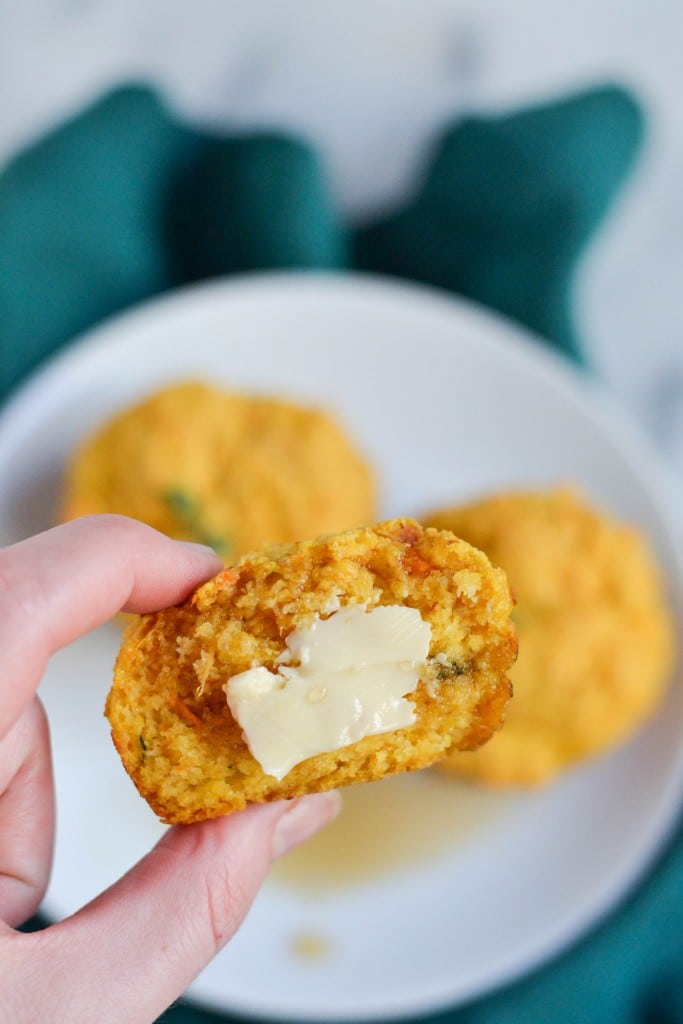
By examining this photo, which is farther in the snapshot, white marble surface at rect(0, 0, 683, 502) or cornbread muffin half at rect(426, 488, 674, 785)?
white marble surface at rect(0, 0, 683, 502)

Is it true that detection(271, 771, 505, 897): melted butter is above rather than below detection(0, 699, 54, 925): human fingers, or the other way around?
below

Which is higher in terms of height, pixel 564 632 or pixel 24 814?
pixel 564 632

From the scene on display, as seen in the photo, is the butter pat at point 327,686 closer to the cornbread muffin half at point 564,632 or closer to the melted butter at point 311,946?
the cornbread muffin half at point 564,632

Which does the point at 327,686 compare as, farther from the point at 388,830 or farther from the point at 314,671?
the point at 388,830

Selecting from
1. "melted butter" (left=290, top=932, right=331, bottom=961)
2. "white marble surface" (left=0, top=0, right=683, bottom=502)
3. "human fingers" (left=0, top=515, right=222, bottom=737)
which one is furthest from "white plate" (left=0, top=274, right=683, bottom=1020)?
"human fingers" (left=0, top=515, right=222, bottom=737)

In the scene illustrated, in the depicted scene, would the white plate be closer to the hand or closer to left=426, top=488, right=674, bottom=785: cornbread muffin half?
left=426, top=488, right=674, bottom=785: cornbread muffin half

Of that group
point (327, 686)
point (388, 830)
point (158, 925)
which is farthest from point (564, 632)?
point (158, 925)
